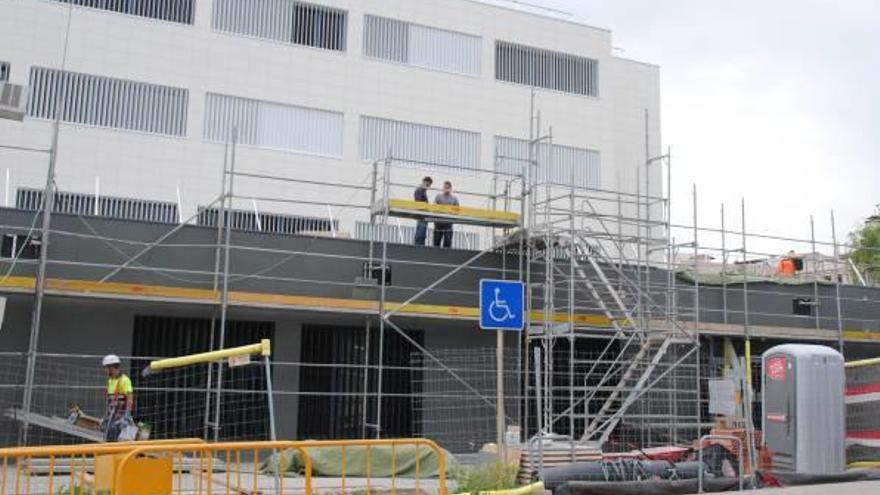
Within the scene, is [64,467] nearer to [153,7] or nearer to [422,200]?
[422,200]

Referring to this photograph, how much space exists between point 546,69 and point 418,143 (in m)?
5.11

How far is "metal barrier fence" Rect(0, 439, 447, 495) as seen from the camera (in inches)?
298

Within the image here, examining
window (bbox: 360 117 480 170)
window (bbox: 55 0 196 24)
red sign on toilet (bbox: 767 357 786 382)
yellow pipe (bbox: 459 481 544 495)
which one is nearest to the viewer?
yellow pipe (bbox: 459 481 544 495)

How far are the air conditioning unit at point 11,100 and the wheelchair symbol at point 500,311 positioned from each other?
6375mm

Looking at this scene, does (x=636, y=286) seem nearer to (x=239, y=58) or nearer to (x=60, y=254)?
(x=60, y=254)

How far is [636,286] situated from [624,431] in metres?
2.86

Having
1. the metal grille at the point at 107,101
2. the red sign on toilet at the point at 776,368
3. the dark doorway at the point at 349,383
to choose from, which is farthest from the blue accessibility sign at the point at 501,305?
the metal grille at the point at 107,101

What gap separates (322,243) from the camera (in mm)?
15234

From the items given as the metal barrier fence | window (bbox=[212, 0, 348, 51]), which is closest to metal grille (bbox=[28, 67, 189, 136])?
window (bbox=[212, 0, 348, 51])

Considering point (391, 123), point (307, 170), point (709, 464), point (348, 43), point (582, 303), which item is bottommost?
point (709, 464)

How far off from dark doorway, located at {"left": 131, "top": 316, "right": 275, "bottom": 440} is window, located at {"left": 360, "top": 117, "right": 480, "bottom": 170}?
31.9 ft

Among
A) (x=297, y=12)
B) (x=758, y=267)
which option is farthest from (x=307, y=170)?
(x=758, y=267)

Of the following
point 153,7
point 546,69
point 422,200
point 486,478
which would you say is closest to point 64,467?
point 486,478

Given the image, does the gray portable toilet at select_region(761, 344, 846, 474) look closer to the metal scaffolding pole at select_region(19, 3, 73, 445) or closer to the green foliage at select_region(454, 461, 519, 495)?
the green foliage at select_region(454, 461, 519, 495)
